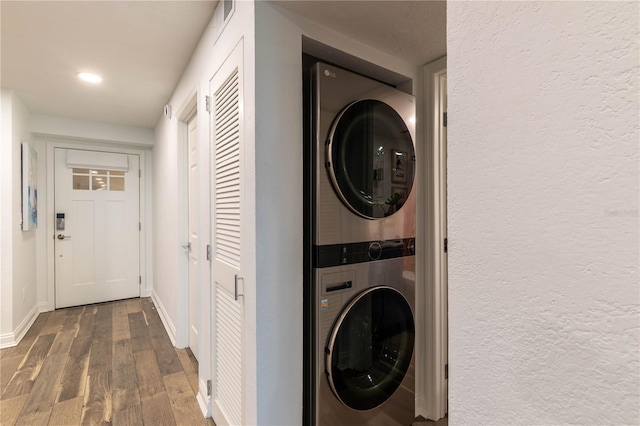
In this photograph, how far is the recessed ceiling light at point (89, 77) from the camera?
237cm

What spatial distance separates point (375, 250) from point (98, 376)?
2245 millimetres

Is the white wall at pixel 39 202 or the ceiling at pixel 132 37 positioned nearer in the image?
the ceiling at pixel 132 37

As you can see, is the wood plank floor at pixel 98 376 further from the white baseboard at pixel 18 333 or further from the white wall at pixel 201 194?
the white wall at pixel 201 194

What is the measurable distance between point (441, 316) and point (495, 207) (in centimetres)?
162

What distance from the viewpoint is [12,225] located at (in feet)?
8.96

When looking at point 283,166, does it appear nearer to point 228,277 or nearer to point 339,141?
point 339,141

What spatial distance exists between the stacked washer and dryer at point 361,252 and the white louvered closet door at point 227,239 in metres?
0.34

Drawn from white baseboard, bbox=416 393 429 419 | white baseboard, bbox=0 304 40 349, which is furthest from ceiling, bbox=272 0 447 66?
white baseboard, bbox=0 304 40 349

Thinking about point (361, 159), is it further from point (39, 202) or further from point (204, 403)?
point (39, 202)

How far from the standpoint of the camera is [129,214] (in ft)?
13.5

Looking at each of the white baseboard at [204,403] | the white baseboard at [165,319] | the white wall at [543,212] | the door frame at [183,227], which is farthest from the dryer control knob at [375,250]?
the white baseboard at [165,319]

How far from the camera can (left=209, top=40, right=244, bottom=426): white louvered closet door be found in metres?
1.37

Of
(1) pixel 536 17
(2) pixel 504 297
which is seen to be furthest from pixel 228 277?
(1) pixel 536 17

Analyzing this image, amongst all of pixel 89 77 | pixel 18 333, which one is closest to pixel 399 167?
pixel 89 77
